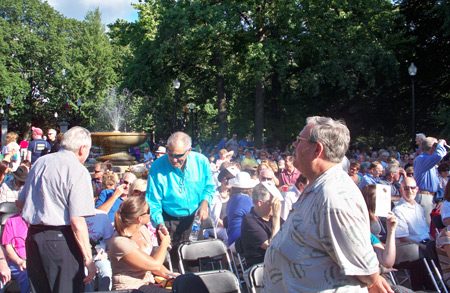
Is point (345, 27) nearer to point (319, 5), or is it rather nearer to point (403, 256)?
point (319, 5)

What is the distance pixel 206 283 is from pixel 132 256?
27.8 inches

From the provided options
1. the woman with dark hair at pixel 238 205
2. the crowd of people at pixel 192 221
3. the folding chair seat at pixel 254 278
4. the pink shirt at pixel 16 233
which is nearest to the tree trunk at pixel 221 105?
the crowd of people at pixel 192 221

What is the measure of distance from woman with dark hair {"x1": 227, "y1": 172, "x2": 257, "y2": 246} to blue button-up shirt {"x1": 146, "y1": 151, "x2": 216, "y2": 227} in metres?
0.70

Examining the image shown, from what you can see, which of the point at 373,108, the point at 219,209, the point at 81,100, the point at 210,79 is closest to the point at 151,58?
the point at 210,79

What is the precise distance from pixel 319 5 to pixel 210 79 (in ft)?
29.7

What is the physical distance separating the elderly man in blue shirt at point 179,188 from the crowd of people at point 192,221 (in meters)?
0.01

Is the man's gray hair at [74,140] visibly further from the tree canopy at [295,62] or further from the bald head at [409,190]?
the tree canopy at [295,62]

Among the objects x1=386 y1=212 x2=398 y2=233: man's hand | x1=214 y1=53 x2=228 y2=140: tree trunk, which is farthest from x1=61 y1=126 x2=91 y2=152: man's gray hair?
x1=214 y1=53 x2=228 y2=140: tree trunk

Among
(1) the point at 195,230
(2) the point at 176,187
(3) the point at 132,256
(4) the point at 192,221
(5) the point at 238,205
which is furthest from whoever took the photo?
(5) the point at 238,205

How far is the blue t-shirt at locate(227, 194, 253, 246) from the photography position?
5.40 metres

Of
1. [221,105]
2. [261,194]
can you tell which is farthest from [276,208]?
[221,105]

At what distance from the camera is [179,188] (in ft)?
15.7

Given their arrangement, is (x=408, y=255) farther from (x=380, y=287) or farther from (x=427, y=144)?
(x=427, y=144)

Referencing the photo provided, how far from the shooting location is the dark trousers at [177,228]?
4.84 meters
